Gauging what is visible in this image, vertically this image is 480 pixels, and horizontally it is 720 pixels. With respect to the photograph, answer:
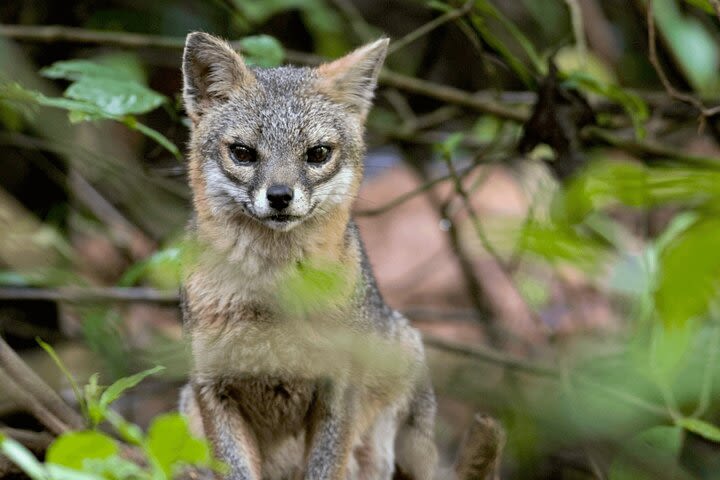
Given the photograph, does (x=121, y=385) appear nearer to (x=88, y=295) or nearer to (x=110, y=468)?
(x=110, y=468)

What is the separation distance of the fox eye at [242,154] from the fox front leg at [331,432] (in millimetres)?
1098

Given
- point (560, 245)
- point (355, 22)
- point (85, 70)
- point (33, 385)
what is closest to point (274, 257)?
point (33, 385)

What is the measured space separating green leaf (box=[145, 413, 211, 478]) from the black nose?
7.32ft

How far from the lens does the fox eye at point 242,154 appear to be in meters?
4.33

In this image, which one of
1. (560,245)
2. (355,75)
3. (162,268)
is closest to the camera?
(560,245)

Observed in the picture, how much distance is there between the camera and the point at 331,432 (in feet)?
14.8

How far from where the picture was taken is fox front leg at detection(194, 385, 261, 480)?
172 inches

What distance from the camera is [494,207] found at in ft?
32.3

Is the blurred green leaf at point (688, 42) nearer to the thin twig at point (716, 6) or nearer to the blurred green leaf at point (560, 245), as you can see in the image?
the thin twig at point (716, 6)

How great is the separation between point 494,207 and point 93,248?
13.0ft

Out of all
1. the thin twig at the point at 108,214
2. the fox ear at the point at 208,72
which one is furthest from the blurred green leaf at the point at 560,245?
the thin twig at the point at 108,214

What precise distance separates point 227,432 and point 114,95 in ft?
5.41

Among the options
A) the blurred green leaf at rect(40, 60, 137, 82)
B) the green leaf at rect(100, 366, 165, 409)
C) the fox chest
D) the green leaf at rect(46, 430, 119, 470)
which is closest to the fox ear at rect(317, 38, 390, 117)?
the blurred green leaf at rect(40, 60, 137, 82)

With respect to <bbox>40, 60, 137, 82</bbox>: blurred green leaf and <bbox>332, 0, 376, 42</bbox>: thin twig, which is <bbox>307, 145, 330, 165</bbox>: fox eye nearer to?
<bbox>40, 60, 137, 82</bbox>: blurred green leaf
